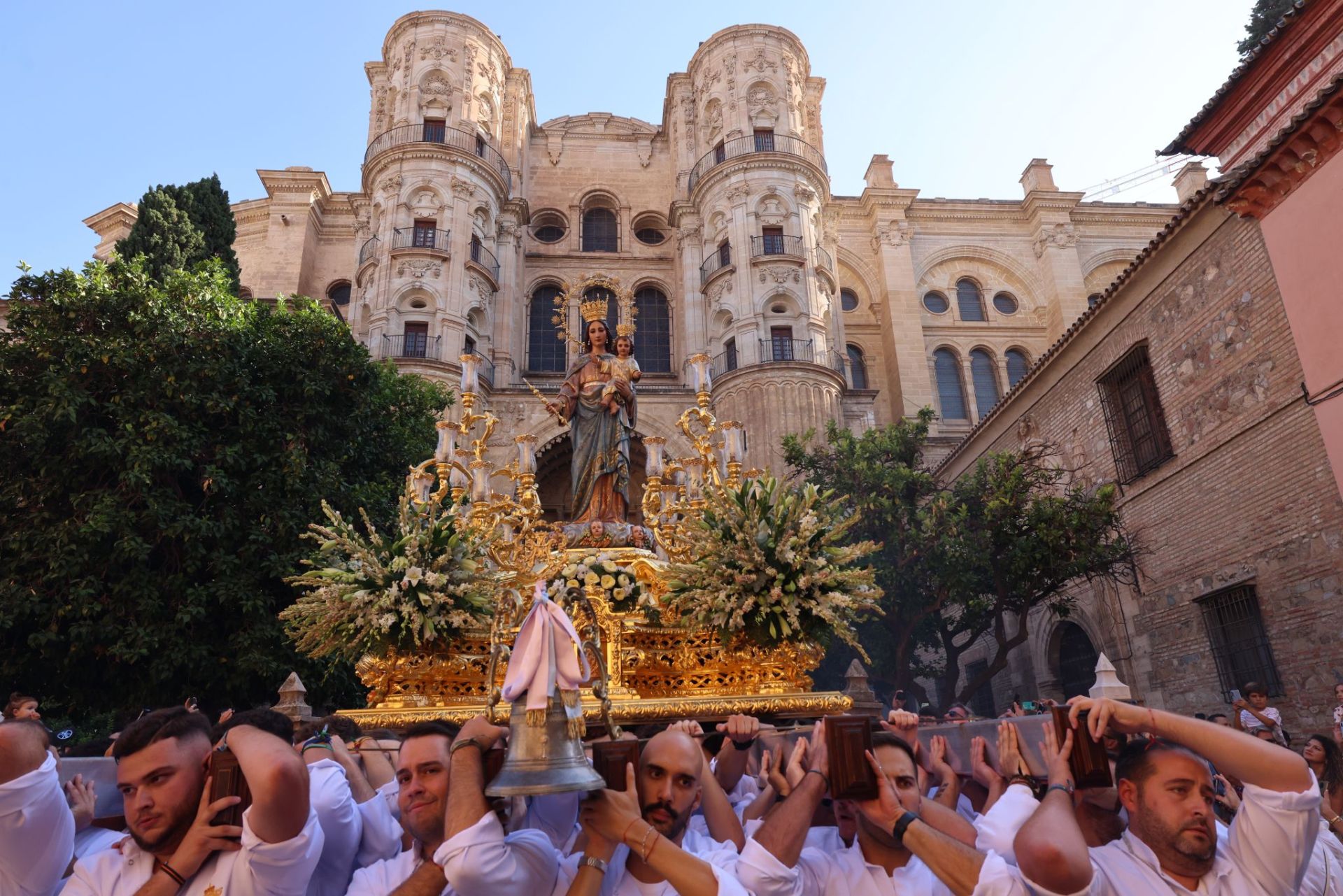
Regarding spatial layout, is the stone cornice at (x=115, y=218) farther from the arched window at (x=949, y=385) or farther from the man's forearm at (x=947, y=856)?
the man's forearm at (x=947, y=856)

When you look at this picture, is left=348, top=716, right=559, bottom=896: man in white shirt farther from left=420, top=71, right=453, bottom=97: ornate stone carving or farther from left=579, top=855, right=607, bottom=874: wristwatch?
left=420, top=71, right=453, bottom=97: ornate stone carving

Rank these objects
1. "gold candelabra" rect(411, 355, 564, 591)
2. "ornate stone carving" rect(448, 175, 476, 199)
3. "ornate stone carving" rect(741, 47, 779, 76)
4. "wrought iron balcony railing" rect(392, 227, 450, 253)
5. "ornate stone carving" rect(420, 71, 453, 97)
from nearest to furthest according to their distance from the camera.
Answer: "gold candelabra" rect(411, 355, 564, 591) < "wrought iron balcony railing" rect(392, 227, 450, 253) < "ornate stone carving" rect(448, 175, 476, 199) < "ornate stone carving" rect(420, 71, 453, 97) < "ornate stone carving" rect(741, 47, 779, 76)

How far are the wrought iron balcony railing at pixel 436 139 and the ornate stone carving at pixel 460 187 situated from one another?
1.00 m

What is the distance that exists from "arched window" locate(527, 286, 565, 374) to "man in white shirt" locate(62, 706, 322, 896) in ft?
86.0

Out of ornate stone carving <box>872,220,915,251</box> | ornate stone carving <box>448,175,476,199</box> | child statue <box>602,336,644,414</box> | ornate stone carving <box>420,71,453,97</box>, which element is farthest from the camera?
ornate stone carving <box>872,220,915,251</box>

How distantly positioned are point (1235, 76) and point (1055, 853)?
51.4 feet

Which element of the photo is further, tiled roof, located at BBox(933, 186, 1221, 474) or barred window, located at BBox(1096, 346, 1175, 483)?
barred window, located at BBox(1096, 346, 1175, 483)

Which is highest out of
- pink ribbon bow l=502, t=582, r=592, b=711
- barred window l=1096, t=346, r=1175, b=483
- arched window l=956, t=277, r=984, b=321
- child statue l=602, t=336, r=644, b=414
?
arched window l=956, t=277, r=984, b=321

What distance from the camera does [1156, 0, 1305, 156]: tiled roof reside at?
12195 mm

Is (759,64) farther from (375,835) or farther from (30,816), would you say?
(30,816)

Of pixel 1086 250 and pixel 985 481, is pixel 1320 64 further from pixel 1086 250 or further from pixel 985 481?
pixel 1086 250

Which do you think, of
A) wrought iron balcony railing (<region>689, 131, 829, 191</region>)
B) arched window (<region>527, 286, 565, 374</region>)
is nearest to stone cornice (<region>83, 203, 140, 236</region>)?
arched window (<region>527, 286, 565, 374</region>)

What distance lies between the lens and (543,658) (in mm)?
3021

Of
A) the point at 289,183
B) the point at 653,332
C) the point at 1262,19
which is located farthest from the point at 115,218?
the point at 1262,19
